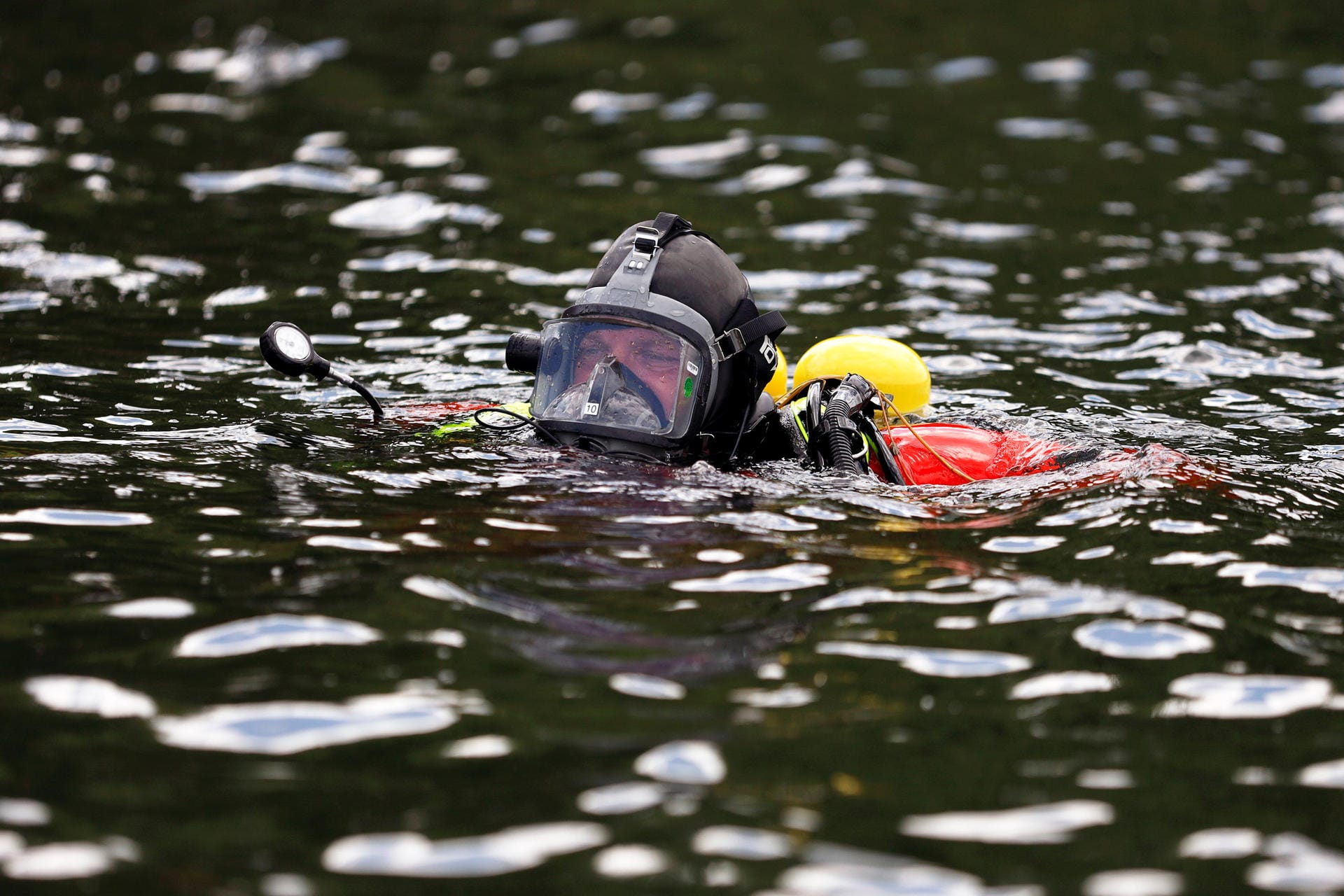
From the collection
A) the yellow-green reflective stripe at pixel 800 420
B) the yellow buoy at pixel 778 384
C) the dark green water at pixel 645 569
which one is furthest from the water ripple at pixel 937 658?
the yellow buoy at pixel 778 384

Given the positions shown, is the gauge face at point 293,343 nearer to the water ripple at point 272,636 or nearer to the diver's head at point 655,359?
the diver's head at point 655,359

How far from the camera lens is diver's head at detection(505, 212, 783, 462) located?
580 centimetres

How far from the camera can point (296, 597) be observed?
4.49 m

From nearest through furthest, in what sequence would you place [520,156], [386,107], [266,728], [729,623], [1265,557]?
[266,728]
[729,623]
[1265,557]
[520,156]
[386,107]

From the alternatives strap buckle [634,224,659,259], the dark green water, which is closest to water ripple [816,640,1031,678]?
the dark green water

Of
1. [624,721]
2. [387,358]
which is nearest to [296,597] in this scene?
[624,721]

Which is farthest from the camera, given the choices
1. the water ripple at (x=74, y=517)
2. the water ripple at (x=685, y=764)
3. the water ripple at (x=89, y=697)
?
the water ripple at (x=74, y=517)

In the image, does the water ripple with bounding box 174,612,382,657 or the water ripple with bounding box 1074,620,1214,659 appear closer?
the water ripple with bounding box 174,612,382,657

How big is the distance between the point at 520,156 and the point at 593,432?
8.27 meters

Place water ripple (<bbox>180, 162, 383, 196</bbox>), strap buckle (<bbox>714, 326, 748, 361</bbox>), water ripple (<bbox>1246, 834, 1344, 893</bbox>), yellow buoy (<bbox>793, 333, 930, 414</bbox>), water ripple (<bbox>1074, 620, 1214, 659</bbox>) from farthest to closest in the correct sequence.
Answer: water ripple (<bbox>180, 162, 383, 196</bbox>) → yellow buoy (<bbox>793, 333, 930, 414</bbox>) → strap buckle (<bbox>714, 326, 748, 361</bbox>) → water ripple (<bbox>1074, 620, 1214, 659</bbox>) → water ripple (<bbox>1246, 834, 1344, 893</bbox>)

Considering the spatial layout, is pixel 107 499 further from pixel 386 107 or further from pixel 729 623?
pixel 386 107

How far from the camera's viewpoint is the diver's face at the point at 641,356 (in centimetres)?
582

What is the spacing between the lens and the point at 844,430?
19.4 feet

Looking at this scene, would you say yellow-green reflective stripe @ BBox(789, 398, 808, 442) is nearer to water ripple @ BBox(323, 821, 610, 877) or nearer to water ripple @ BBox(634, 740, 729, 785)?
water ripple @ BBox(634, 740, 729, 785)
